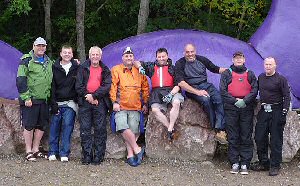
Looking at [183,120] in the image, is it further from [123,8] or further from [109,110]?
[123,8]

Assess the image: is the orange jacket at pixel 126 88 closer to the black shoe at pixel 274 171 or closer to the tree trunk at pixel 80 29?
the black shoe at pixel 274 171

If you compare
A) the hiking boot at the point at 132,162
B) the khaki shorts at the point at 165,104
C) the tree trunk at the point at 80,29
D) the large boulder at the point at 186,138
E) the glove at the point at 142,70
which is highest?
the tree trunk at the point at 80,29

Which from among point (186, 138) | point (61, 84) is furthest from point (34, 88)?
point (186, 138)

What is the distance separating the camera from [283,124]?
251 inches

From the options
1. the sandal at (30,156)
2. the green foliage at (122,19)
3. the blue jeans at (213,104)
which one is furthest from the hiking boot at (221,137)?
the green foliage at (122,19)

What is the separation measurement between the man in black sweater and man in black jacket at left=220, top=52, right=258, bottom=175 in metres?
0.11

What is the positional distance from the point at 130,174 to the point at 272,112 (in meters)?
1.86

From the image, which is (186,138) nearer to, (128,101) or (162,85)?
(162,85)

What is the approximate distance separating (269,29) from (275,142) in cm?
203

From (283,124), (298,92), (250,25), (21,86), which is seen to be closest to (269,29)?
(298,92)

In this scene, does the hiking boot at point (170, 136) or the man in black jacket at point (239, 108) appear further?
the hiking boot at point (170, 136)

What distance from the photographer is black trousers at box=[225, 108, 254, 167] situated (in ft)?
21.1

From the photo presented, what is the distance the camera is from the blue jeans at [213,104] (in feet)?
21.9

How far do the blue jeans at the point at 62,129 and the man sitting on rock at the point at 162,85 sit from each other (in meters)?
1.05
